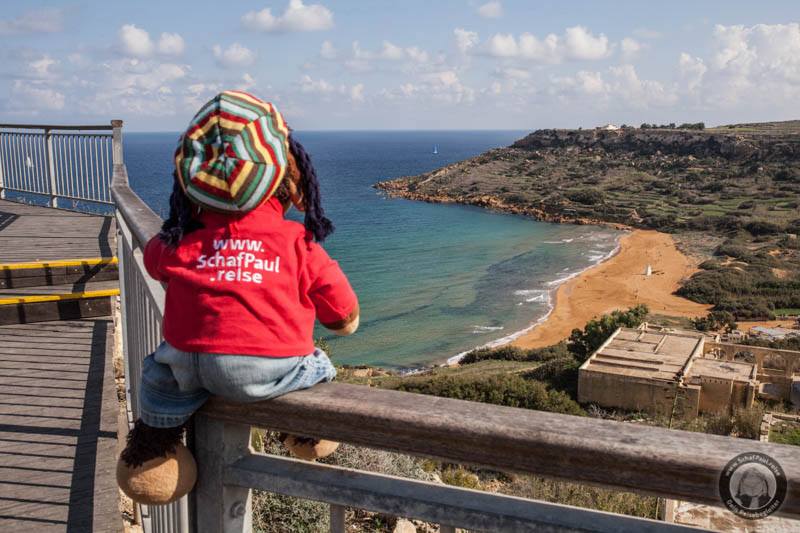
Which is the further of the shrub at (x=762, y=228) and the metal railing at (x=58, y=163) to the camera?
the shrub at (x=762, y=228)

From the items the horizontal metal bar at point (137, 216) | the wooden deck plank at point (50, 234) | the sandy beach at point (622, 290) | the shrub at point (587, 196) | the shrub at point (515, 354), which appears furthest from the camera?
the shrub at point (587, 196)

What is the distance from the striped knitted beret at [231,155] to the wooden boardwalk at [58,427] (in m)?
2.13

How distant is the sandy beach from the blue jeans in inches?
1100

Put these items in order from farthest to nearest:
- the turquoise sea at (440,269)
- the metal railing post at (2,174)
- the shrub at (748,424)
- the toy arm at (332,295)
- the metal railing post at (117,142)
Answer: the turquoise sea at (440,269)
the shrub at (748,424)
the metal railing post at (2,174)
the metal railing post at (117,142)
the toy arm at (332,295)

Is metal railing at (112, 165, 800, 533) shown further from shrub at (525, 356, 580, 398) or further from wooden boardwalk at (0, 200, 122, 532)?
shrub at (525, 356, 580, 398)

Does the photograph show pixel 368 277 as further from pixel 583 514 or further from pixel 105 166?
pixel 583 514

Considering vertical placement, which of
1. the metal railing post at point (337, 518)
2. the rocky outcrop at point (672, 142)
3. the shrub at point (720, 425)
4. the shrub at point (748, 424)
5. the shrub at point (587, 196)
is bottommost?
the shrub at point (720, 425)

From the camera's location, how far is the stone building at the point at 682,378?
18109 millimetres

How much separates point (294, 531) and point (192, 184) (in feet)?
9.31

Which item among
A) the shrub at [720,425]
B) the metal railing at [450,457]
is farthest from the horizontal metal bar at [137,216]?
the shrub at [720,425]

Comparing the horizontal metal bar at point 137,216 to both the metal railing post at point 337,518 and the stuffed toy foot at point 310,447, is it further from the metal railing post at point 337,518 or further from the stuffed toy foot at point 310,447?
the metal railing post at point 337,518

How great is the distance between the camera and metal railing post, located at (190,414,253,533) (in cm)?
148

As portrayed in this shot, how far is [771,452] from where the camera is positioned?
1.08 metres

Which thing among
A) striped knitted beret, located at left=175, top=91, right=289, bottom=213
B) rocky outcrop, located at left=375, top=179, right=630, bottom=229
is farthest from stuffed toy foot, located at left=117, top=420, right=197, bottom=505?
rocky outcrop, located at left=375, top=179, right=630, bottom=229
